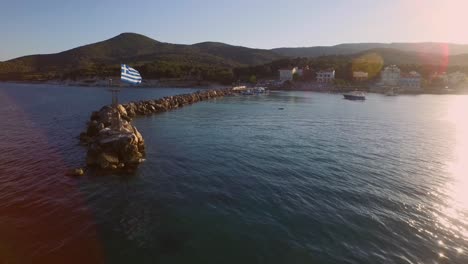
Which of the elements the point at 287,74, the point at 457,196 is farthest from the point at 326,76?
the point at 457,196

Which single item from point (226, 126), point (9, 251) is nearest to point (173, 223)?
point (9, 251)

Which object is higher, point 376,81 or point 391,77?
point 391,77

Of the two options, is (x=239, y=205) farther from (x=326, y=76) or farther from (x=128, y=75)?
(x=326, y=76)

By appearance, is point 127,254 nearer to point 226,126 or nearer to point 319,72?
point 226,126

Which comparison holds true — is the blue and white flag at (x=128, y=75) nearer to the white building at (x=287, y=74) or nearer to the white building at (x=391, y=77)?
the white building at (x=287, y=74)

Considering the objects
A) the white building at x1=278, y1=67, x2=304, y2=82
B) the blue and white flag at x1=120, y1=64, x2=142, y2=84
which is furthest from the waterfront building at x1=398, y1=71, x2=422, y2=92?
the blue and white flag at x1=120, y1=64, x2=142, y2=84

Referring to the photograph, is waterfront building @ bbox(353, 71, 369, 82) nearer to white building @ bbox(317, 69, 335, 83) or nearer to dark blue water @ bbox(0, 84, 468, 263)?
white building @ bbox(317, 69, 335, 83)
